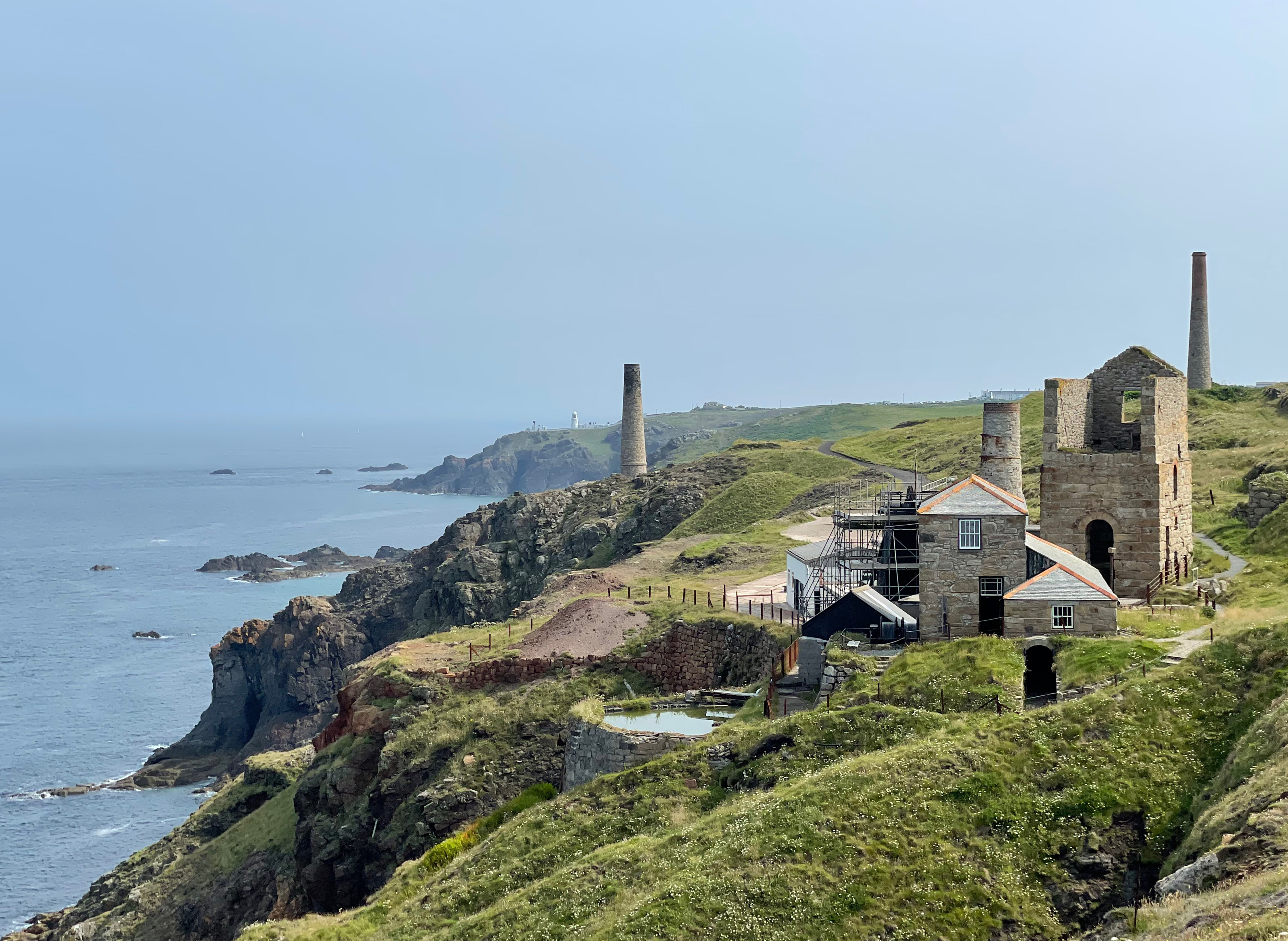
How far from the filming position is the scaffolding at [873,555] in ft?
122

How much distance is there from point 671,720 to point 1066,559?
37.0 ft

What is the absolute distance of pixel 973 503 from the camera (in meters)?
32.8

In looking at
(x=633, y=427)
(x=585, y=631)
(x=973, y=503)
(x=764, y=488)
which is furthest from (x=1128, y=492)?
(x=633, y=427)

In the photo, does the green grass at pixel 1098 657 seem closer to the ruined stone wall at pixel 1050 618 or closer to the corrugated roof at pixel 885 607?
the ruined stone wall at pixel 1050 618

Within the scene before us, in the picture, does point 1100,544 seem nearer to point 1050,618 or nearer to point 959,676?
point 1050,618

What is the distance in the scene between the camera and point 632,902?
22.6 meters

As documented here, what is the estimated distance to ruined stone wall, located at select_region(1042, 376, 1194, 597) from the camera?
37094 millimetres

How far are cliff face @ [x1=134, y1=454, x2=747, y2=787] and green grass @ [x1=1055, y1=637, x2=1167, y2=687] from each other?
49.5 meters

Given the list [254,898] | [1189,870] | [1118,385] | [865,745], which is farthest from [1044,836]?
[254,898]

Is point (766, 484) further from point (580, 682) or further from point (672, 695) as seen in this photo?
point (672, 695)

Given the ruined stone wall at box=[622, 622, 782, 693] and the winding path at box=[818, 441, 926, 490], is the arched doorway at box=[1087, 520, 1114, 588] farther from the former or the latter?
the winding path at box=[818, 441, 926, 490]

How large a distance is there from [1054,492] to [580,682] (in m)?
17.3

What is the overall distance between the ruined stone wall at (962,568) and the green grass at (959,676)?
1454 mm

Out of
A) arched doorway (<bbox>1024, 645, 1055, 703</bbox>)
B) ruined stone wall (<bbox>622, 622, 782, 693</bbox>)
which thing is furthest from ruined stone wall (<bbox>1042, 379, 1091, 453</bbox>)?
ruined stone wall (<bbox>622, 622, 782, 693</bbox>)
